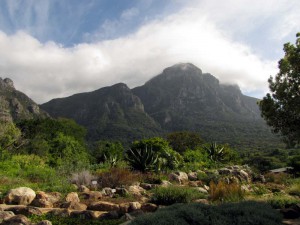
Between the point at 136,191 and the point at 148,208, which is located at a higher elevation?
the point at 136,191

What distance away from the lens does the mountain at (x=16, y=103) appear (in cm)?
8962

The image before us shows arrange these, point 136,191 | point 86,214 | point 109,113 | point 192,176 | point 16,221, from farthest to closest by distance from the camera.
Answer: point 109,113, point 192,176, point 136,191, point 86,214, point 16,221

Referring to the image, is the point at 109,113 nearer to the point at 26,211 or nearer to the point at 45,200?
the point at 45,200

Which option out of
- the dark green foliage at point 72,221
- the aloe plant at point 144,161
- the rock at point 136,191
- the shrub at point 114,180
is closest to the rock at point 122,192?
the rock at point 136,191

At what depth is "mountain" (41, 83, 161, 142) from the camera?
10925cm

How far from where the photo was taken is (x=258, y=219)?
5.79 metres

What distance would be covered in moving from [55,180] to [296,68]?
10257 mm

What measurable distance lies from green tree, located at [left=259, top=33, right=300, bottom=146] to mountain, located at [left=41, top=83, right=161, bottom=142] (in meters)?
87.0

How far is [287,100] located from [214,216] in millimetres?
7326

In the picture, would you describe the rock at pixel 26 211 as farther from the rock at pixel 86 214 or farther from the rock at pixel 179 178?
the rock at pixel 179 178

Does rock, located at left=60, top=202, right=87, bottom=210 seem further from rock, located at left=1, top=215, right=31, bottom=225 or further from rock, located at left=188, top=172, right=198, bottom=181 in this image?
rock, located at left=188, top=172, right=198, bottom=181

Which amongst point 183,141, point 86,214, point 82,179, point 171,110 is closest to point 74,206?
point 86,214

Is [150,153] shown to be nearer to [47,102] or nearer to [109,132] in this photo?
[109,132]

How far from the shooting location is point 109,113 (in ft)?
A: 423
